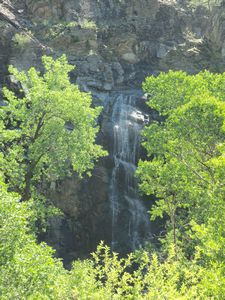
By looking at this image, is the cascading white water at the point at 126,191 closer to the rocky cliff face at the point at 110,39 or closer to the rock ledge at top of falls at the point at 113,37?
the rocky cliff face at the point at 110,39

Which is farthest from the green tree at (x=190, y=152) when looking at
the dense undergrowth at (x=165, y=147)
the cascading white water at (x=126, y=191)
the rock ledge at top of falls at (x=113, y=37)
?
the rock ledge at top of falls at (x=113, y=37)

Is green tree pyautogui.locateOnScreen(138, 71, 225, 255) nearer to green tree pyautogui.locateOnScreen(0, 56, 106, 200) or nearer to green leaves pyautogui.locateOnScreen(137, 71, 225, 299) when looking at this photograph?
green leaves pyautogui.locateOnScreen(137, 71, 225, 299)

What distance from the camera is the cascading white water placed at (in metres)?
31.2

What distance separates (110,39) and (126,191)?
25.0m

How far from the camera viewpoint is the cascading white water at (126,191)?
102 feet

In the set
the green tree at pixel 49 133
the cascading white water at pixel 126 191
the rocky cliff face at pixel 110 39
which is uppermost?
the rocky cliff face at pixel 110 39

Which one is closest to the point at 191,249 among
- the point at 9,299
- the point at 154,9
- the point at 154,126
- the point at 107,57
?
the point at 154,126

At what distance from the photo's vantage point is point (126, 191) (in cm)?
3294

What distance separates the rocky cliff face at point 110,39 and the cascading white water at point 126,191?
101 centimetres

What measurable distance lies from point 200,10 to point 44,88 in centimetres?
4160

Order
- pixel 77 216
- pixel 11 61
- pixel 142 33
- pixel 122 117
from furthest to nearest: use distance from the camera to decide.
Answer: pixel 142 33 → pixel 11 61 → pixel 122 117 → pixel 77 216

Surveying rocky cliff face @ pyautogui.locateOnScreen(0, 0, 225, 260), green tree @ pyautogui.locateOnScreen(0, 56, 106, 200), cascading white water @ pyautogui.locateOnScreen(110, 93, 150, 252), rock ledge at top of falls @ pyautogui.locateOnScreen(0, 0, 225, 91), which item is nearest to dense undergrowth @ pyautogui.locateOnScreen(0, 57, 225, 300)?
green tree @ pyautogui.locateOnScreen(0, 56, 106, 200)

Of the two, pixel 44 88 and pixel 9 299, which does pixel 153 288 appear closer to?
pixel 9 299

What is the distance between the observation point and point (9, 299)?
10.3 meters
